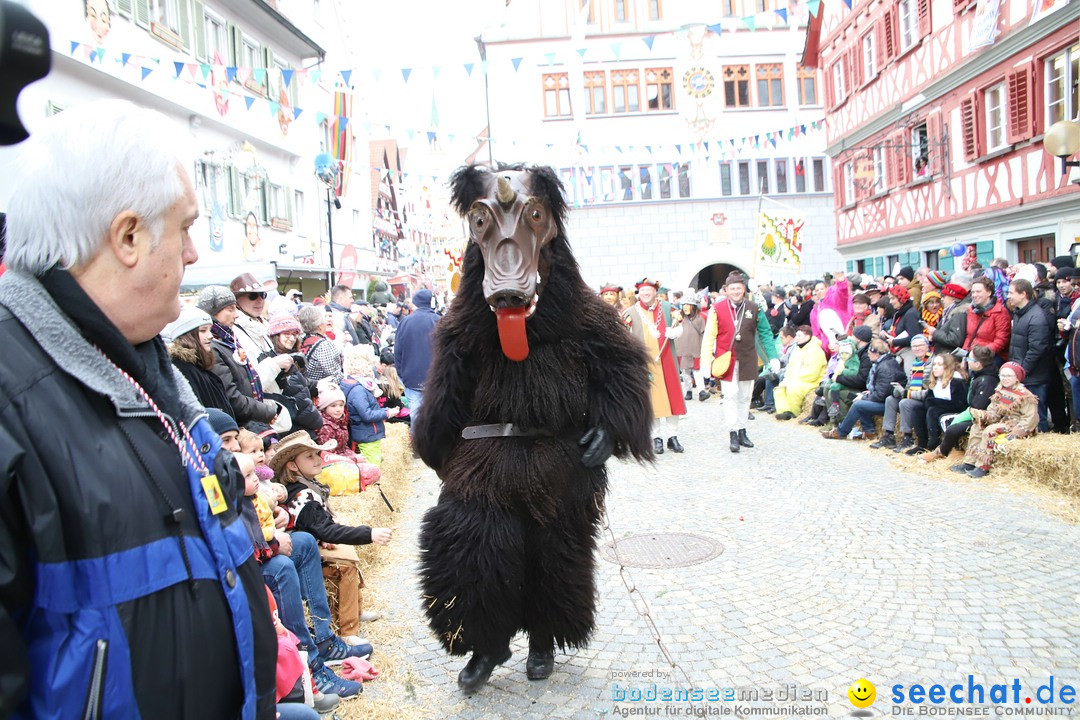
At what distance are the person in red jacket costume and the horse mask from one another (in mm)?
6046

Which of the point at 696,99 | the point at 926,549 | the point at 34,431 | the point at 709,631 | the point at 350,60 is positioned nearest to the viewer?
the point at 34,431

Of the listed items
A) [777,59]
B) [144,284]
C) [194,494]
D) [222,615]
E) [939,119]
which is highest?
[777,59]

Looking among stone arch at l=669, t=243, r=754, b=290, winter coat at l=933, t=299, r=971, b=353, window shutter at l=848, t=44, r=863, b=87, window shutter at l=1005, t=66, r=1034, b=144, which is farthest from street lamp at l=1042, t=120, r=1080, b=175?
stone arch at l=669, t=243, r=754, b=290

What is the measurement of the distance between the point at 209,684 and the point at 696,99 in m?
30.0

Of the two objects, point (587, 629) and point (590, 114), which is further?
point (590, 114)

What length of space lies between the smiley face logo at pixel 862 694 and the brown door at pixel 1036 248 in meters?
13.1

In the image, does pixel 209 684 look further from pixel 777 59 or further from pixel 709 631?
pixel 777 59

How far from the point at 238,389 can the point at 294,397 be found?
856 mm

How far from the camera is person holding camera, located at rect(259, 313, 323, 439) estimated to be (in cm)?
543

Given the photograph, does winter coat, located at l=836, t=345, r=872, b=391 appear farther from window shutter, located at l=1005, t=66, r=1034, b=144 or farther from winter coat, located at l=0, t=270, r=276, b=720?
winter coat, located at l=0, t=270, r=276, b=720

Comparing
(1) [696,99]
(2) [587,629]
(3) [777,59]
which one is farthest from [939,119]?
Result: (2) [587,629]

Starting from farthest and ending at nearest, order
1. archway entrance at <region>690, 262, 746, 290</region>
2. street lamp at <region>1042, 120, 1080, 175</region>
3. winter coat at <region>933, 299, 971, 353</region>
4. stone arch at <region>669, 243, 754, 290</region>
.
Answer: archway entrance at <region>690, 262, 746, 290</region>
stone arch at <region>669, 243, 754, 290</region>
street lamp at <region>1042, 120, 1080, 175</region>
winter coat at <region>933, 299, 971, 353</region>

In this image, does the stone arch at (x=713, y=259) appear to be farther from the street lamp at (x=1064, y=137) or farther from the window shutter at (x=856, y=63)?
the street lamp at (x=1064, y=137)

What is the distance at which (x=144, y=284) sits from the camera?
145cm
